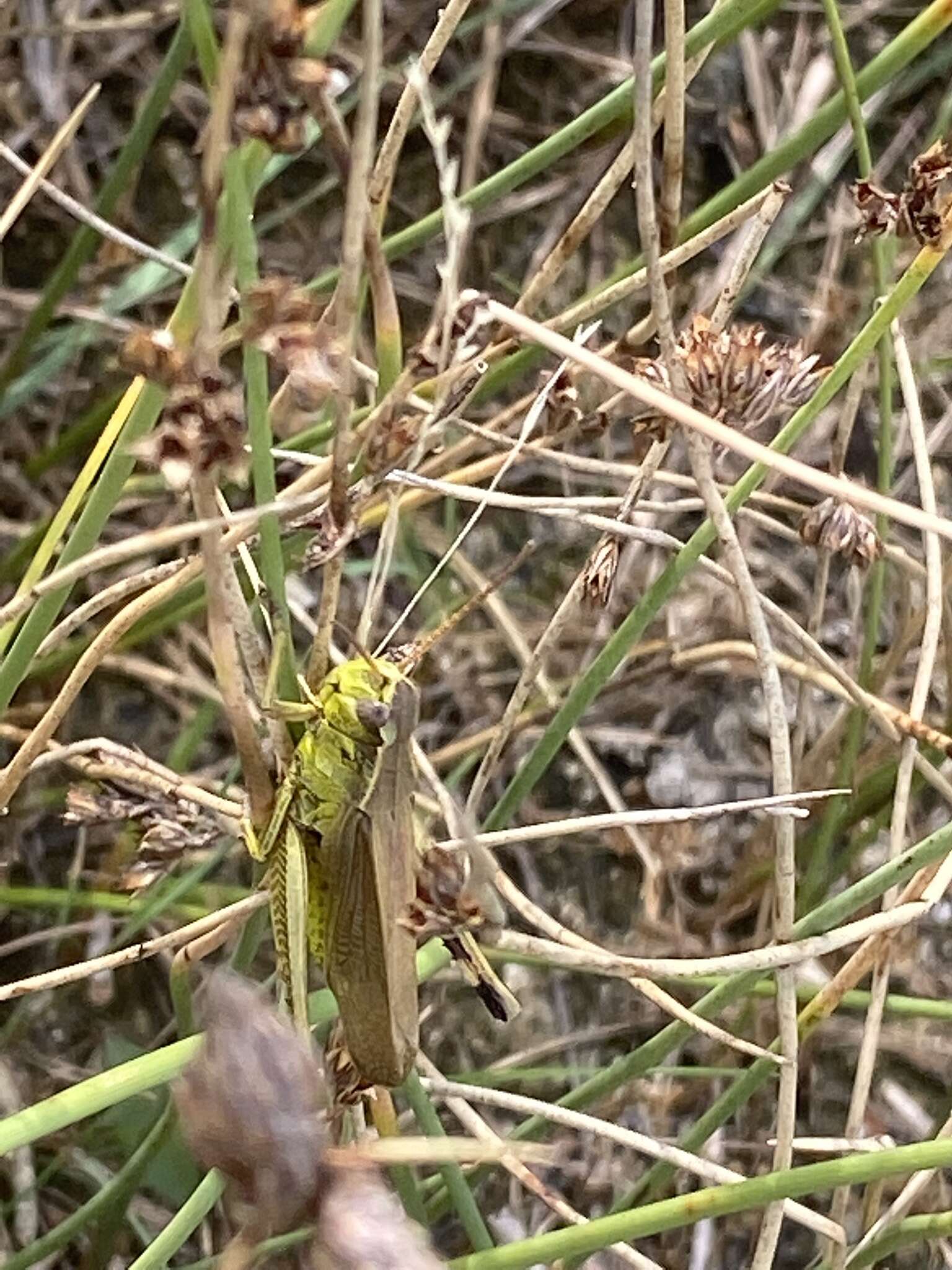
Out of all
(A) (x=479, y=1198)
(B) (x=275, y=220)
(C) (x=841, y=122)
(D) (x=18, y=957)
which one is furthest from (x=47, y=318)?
(A) (x=479, y=1198)

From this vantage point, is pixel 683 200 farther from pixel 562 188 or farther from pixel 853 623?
pixel 853 623

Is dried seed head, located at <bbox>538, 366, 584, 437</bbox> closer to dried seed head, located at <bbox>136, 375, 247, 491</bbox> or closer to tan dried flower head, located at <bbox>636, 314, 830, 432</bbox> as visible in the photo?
tan dried flower head, located at <bbox>636, 314, 830, 432</bbox>

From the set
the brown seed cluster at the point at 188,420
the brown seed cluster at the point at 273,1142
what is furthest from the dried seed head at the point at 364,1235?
the brown seed cluster at the point at 188,420

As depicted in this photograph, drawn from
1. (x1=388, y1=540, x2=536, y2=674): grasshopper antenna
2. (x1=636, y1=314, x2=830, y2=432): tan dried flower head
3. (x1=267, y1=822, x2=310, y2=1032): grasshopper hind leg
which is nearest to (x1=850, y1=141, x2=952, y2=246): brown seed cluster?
(x1=636, y1=314, x2=830, y2=432): tan dried flower head

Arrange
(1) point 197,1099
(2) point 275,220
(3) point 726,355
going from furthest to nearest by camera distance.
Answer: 1. (2) point 275,220
2. (3) point 726,355
3. (1) point 197,1099

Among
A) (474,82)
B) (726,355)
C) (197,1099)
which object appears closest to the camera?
(197,1099)

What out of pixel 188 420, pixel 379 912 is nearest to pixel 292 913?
pixel 379 912
